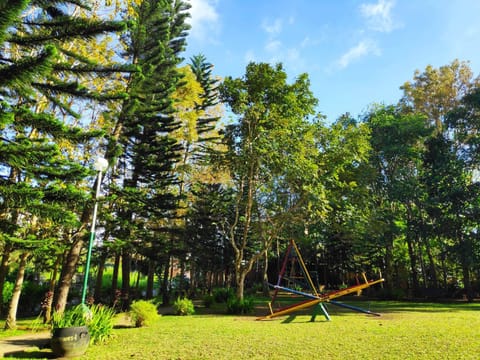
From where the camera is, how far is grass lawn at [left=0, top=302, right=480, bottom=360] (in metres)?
5.30

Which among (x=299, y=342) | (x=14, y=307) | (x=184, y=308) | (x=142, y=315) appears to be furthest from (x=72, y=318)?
(x=184, y=308)

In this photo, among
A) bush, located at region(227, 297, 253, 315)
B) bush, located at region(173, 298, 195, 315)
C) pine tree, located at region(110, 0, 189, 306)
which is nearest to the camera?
pine tree, located at region(110, 0, 189, 306)

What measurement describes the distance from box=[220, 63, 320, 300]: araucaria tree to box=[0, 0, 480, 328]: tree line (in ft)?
0.20

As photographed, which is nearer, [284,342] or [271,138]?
[284,342]

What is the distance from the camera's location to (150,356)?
17.7 ft

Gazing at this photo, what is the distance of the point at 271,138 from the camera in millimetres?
12914

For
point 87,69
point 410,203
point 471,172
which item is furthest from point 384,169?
point 87,69

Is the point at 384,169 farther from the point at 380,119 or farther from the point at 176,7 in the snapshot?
the point at 176,7

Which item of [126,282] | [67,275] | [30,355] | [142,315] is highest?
[67,275]

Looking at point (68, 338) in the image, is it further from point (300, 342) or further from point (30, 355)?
point (300, 342)

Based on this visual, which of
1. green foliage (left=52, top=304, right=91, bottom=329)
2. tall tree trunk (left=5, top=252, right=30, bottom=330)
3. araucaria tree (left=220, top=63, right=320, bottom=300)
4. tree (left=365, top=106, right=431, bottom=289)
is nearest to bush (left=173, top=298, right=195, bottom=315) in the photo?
araucaria tree (left=220, top=63, right=320, bottom=300)

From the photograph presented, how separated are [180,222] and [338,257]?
16.8 m

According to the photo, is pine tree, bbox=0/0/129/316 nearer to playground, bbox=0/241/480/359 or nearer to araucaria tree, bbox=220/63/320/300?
playground, bbox=0/241/480/359

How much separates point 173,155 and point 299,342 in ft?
36.1
